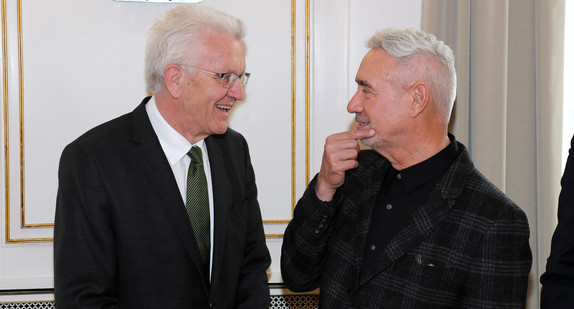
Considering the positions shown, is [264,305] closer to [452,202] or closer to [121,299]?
[121,299]

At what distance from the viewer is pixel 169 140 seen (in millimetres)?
2072

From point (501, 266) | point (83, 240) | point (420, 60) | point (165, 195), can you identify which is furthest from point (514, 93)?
point (83, 240)

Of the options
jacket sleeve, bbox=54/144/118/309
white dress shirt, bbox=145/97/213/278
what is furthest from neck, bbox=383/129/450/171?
jacket sleeve, bbox=54/144/118/309

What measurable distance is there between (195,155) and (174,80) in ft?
0.81

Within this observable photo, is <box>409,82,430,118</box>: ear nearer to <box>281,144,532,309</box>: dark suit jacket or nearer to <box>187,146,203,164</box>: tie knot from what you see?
<box>281,144,532,309</box>: dark suit jacket

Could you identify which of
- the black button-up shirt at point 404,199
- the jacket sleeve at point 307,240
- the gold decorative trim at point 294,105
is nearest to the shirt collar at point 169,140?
the jacket sleeve at point 307,240

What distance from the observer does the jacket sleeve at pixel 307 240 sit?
201 centimetres

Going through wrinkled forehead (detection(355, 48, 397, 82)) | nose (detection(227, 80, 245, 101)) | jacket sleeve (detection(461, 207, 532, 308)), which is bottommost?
jacket sleeve (detection(461, 207, 532, 308))

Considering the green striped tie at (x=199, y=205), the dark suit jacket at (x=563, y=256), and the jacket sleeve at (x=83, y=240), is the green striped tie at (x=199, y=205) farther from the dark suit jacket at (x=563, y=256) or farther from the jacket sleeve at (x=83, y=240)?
the dark suit jacket at (x=563, y=256)

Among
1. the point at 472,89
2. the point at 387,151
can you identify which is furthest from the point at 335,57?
the point at 387,151

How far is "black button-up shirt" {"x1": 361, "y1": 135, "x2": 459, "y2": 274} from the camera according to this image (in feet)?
6.38

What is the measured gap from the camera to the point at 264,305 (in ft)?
7.25

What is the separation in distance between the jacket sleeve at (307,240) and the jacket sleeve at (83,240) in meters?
0.55

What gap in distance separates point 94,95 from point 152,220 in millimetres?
1111
